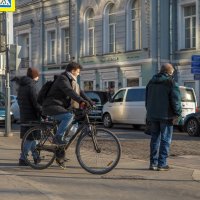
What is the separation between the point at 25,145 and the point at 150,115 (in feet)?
7.63

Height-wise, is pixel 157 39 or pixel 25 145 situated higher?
pixel 157 39

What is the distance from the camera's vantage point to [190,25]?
96.6ft

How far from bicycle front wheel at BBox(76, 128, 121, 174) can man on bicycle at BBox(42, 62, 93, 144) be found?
0.40m

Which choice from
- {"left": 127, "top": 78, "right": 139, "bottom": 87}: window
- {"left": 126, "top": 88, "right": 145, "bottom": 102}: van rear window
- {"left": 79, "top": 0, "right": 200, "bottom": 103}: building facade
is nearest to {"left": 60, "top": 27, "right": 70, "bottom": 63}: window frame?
A: {"left": 79, "top": 0, "right": 200, "bottom": 103}: building facade

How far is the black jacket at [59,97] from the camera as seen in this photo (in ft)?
30.7

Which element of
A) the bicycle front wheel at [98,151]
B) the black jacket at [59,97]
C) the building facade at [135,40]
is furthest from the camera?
the building facade at [135,40]

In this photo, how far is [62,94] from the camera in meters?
9.53

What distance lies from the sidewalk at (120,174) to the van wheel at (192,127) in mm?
6438

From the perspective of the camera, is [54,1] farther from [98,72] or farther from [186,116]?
[186,116]

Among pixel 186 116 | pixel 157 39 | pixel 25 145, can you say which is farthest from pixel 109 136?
pixel 157 39

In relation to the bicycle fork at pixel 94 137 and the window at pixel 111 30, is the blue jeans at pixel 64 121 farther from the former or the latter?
the window at pixel 111 30

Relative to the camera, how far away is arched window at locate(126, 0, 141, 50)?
103ft

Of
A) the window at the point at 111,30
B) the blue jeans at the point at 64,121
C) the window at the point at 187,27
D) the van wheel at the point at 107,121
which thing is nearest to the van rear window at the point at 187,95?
the van wheel at the point at 107,121

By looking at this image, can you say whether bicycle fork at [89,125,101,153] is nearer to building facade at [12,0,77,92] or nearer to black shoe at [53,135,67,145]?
black shoe at [53,135,67,145]
